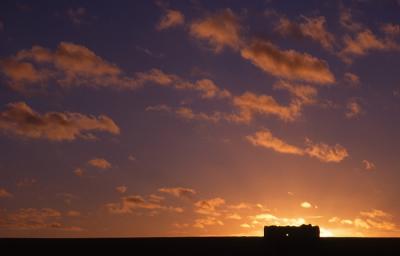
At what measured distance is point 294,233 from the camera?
28047 millimetres

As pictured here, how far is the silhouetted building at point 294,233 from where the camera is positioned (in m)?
28.0
